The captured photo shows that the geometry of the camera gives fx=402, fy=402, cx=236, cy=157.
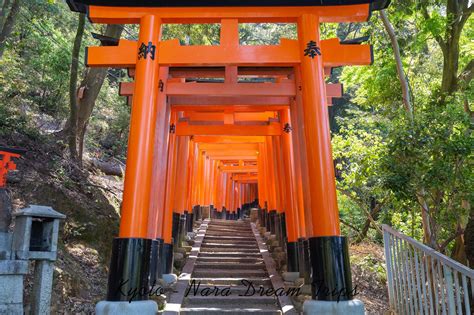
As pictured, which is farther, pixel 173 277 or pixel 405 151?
pixel 173 277

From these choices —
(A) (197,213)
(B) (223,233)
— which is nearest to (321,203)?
(B) (223,233)

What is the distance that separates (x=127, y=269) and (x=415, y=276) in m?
3.83

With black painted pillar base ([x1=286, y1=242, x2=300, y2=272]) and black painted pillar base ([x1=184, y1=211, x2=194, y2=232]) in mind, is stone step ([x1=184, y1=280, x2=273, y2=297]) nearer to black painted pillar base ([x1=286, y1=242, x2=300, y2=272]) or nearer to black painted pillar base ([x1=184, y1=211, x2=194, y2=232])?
black painted pillar base ([x1=286, y1=242, x2=300, y2=272])

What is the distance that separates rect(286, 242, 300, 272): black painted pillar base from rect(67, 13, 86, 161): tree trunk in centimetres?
593

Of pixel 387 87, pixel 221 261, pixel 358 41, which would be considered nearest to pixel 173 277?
pixel 221 261

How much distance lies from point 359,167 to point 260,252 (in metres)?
3.55

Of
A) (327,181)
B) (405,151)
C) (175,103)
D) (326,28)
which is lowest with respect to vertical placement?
(327,181)

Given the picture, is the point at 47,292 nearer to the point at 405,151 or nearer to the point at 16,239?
the point at 16,239

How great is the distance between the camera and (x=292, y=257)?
334 inches

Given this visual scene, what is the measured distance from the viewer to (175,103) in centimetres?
848

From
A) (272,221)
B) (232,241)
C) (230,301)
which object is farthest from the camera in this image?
(272,221)

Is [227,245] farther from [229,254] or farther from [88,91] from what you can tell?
[88,91]

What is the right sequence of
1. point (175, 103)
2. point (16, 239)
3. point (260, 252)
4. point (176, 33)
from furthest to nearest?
point (176, 33), point (260, 252), point (175, 103), point (16, 239)

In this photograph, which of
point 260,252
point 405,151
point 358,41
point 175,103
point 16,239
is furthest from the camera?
point 260,252
